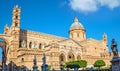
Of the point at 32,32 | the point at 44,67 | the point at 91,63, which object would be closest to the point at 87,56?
the point at 91,63

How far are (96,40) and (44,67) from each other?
155 ft

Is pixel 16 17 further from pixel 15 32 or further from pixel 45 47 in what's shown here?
Result: pixel 45 47

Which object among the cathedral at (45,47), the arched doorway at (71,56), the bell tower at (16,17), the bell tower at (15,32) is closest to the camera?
the cathedral at (45,47)

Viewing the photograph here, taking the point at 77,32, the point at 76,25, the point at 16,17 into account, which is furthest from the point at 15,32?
the point at 76,25

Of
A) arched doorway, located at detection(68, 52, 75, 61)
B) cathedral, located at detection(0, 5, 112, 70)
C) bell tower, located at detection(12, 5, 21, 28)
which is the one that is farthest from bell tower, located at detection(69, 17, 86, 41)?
bell tower, located at detection(12, 5, 21, 28)

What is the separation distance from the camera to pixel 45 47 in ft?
186

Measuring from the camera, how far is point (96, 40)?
71.9 metres

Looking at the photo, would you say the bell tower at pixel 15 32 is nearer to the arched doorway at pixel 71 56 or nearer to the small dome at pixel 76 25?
the arched doorway at pixel 71 56

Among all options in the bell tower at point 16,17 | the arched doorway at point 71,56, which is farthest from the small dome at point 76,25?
the bell tower at point 16,17

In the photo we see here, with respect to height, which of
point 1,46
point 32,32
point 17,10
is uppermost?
point 17,10

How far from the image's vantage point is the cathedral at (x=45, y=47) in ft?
166

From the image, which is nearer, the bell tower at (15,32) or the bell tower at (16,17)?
the bell tower at (15,32)

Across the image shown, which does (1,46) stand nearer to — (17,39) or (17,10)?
(17,39)

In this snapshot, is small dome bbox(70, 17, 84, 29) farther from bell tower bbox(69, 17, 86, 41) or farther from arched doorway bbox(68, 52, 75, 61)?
arched doorway bbox(68, 52, 75, 61)
